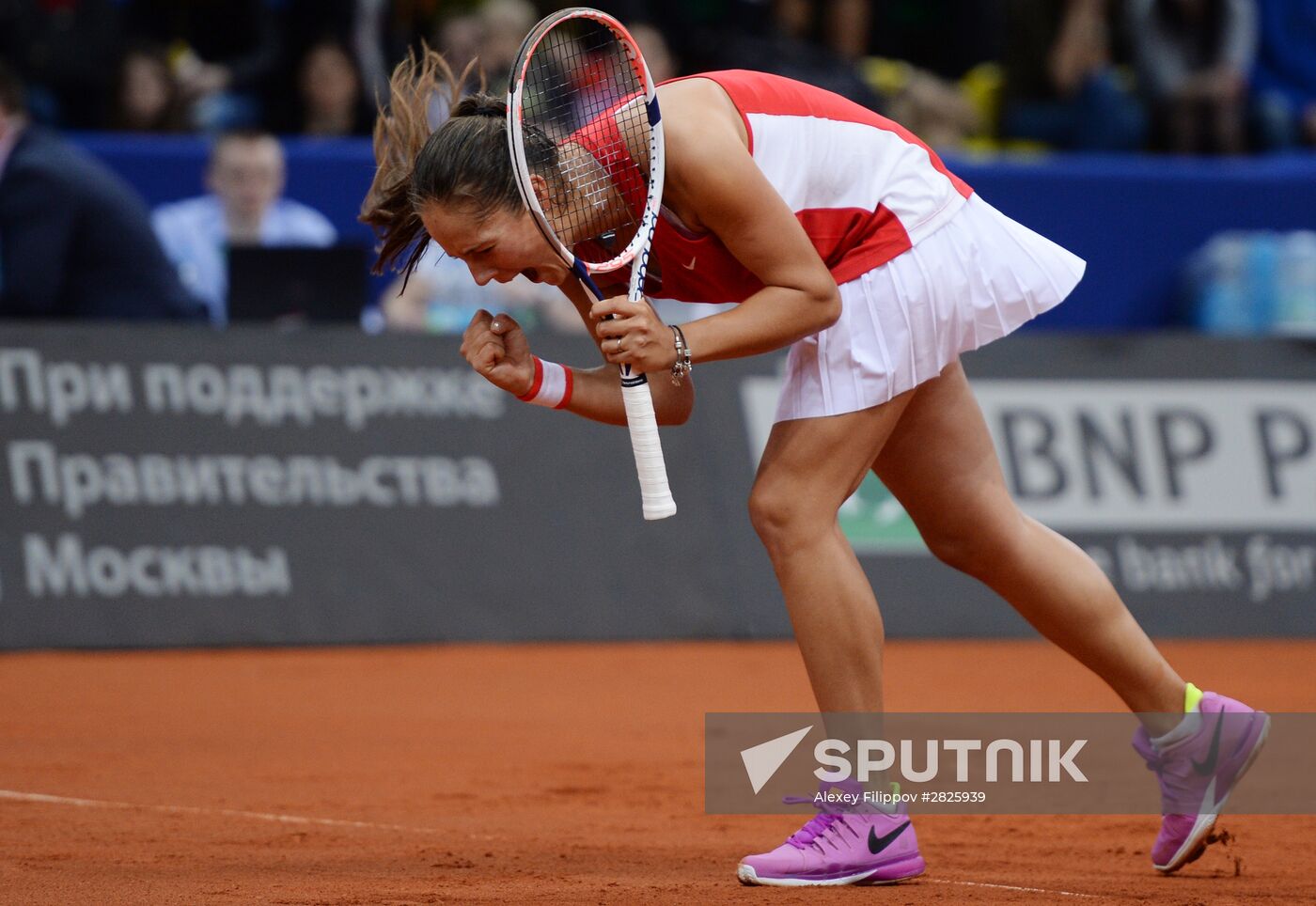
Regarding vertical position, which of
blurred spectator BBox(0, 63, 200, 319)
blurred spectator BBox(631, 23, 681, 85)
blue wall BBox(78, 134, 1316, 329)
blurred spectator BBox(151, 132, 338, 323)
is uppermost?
blurred spectator BBox(631, 23, 681, 85)

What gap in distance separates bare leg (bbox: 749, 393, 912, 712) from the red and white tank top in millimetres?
295

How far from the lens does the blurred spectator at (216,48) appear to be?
965 centimetres

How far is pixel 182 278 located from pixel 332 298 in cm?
153

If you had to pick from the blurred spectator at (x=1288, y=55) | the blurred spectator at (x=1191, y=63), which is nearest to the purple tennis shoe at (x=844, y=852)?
the blurred spectator at (x=1191, y=63)

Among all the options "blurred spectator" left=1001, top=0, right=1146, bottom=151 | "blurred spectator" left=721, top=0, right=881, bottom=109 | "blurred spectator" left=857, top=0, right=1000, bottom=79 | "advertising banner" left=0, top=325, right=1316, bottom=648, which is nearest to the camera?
"advertising banner" left=0, top=325, right=1316, bottom=648

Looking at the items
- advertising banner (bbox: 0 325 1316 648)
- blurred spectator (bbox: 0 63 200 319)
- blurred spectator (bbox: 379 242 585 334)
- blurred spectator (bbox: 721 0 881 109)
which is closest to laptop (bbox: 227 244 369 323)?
advertising banner (bbox: 0 325 1316 648)

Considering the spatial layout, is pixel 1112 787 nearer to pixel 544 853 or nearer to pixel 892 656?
pixel 544 853

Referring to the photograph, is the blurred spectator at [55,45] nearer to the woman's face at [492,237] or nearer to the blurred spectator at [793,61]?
the blurred spectator at [793,61]

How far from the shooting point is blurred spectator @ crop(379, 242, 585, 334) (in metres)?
8.02

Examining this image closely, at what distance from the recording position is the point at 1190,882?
3.45 meters

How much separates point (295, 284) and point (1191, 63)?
603 centimetres

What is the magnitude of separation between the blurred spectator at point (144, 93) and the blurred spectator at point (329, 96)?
0.66m

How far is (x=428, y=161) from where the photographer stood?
316 cm

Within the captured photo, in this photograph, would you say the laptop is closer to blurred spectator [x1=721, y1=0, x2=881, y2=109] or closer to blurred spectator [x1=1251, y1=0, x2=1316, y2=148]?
blurred spectator [x1=721, y1=0, x2=881, y2=109]
